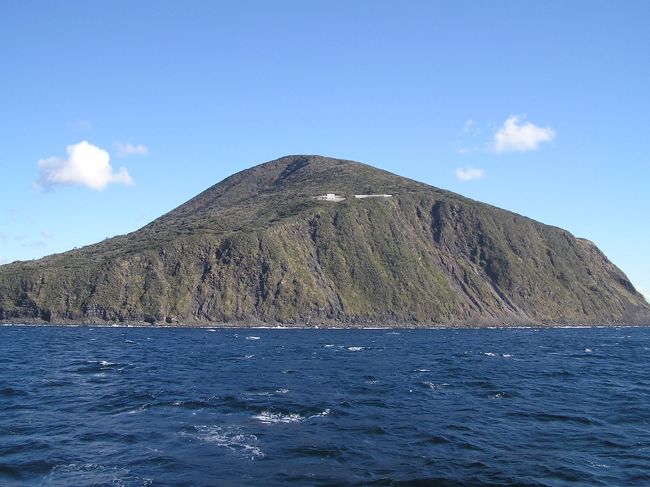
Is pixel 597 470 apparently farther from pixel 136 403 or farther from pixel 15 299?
pixel 15 299

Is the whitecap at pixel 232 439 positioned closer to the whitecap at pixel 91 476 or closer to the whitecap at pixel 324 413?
the whitecap at pixel 91 476

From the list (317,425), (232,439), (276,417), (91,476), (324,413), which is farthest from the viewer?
(324,413)

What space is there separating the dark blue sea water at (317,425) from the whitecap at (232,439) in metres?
0.15

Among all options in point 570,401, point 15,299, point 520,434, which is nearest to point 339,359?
point 570,401

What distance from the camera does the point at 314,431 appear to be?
33125 mm

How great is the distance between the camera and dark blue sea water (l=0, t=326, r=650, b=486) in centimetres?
2591

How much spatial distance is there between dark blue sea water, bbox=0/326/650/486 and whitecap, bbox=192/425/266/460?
0.48ft

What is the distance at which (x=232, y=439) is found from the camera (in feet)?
101

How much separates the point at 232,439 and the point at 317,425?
5.86 metres

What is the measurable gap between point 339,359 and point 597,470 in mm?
48544

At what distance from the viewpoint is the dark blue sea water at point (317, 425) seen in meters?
25.9

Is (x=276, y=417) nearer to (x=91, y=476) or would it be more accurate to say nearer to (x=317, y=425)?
(x=317, y=425)

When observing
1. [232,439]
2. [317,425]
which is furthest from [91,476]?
[317,425]

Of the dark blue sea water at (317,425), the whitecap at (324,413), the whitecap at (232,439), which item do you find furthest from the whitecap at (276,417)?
the whitecap at (232,439)
